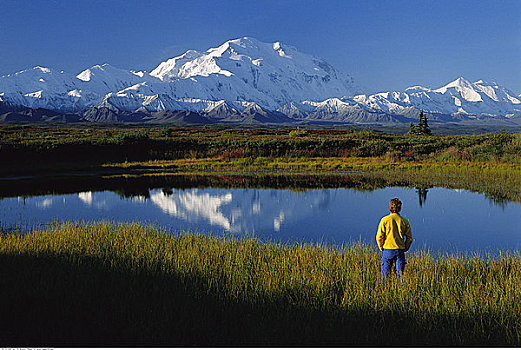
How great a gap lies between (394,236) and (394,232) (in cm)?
8

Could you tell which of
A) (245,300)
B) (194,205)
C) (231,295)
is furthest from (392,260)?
(194,205)

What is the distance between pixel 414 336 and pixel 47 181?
109 feet

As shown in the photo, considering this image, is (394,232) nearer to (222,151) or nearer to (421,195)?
(421,195)

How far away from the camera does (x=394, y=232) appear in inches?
352

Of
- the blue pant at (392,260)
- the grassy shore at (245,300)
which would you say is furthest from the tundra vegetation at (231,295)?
the blue pant at (392,260)

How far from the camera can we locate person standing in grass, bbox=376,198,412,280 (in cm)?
889

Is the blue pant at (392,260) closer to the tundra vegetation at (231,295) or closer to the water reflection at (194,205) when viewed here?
the tundra vegetation at (231,295)

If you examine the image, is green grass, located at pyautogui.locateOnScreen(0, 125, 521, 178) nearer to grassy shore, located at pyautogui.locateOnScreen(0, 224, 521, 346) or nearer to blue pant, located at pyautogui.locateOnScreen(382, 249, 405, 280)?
grassy shore, located at pyautogui.locateOnScreen(0, 224, 521, 346)

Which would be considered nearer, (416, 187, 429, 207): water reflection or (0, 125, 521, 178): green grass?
(416, 187, 429, 207): water reflection

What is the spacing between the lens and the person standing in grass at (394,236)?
29.2 feet

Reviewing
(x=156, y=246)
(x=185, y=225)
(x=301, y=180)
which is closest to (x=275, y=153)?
(x=301, y=180)

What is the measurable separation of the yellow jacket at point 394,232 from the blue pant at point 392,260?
0.41 feet

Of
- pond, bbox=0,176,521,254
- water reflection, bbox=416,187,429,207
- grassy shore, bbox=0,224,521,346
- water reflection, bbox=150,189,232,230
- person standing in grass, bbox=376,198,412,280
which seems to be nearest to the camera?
grassy shore, bbox=0,224,521,346

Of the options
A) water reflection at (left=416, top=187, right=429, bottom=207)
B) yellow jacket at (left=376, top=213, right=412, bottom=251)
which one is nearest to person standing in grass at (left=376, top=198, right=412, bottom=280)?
yellow jacket at (left=376, top=213, right=412, bottom=251)
